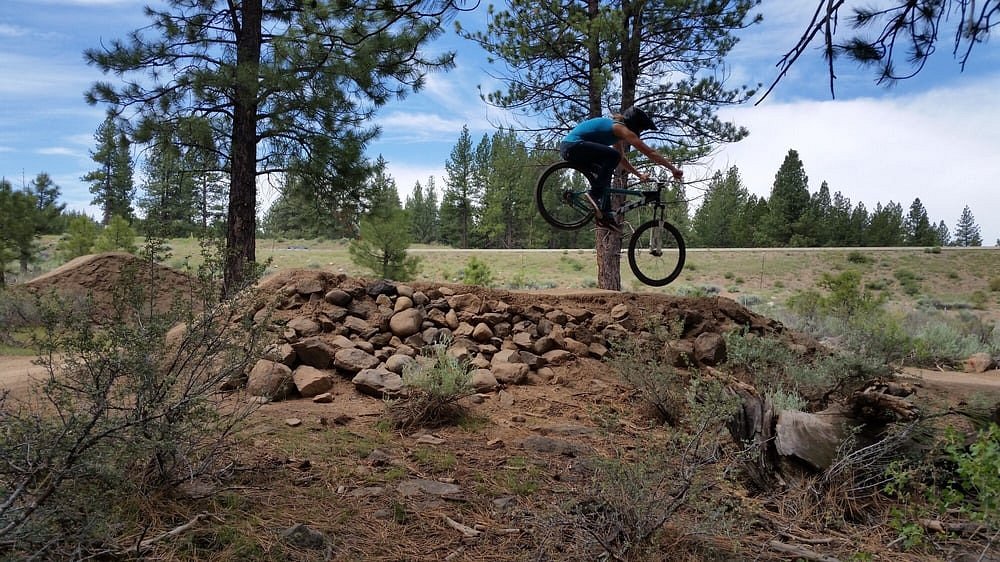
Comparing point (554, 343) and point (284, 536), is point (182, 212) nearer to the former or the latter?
point (554, 343)

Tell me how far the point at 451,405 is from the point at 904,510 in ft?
10.6

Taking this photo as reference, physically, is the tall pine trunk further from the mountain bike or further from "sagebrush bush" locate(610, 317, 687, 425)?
"sagebrush bush" locate(610, 317, 687, 425)

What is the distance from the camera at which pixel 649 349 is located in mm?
6414

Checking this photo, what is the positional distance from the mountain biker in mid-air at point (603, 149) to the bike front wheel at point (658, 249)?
0.27 meters

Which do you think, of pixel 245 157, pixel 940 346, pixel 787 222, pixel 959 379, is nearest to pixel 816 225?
pixel 787 222

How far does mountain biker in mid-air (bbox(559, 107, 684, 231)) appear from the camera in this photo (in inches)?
180

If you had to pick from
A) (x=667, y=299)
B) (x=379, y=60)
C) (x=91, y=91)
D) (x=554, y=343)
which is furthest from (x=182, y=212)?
(x=667, y=299)

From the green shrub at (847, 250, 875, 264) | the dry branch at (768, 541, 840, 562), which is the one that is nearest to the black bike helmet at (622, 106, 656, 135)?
the dry branch at (768, 541, 840, 562)

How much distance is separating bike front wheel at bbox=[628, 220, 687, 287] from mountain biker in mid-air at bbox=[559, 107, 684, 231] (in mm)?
268

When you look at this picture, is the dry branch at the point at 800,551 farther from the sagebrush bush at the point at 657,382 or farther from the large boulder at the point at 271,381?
the large boulder at the point at 271,381

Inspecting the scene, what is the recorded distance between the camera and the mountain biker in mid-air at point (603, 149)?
4578mm

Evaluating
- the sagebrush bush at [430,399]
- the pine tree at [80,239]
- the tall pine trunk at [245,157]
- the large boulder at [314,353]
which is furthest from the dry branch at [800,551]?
the pine tree at [80,239]

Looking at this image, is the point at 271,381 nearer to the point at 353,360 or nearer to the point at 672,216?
the point at 353,360

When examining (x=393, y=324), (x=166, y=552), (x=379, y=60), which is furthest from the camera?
(x=379, y=60)
